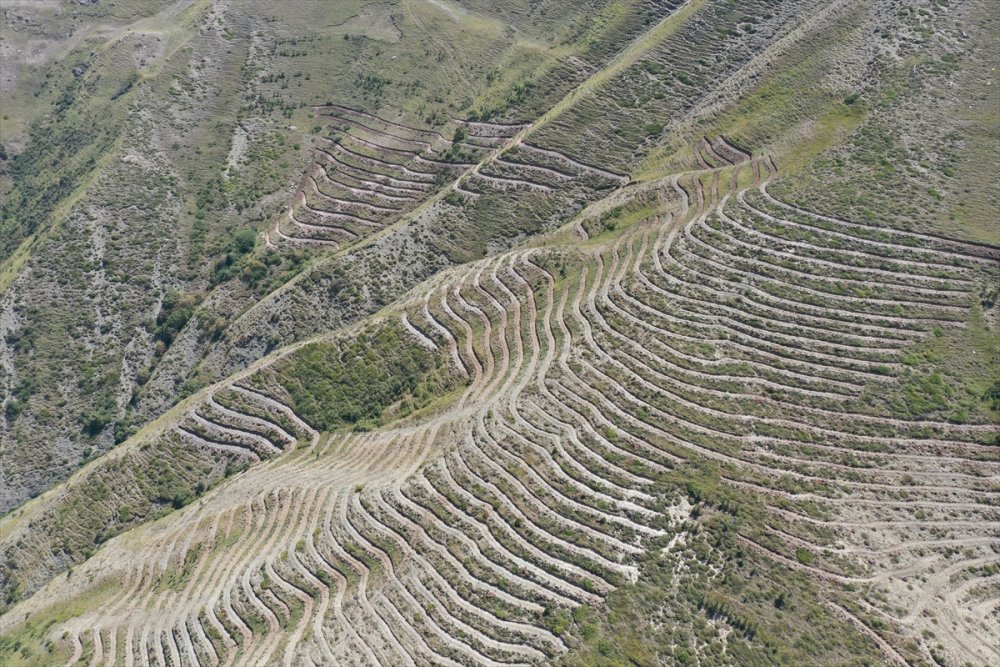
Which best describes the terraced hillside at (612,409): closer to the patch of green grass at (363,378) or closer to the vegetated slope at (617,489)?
the vegetated slope at (617,489)

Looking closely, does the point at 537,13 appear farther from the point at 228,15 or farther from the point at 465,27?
the point at 228,15

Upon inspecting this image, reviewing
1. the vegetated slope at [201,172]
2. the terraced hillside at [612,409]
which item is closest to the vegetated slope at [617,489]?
the terraced hillside at [612,409]

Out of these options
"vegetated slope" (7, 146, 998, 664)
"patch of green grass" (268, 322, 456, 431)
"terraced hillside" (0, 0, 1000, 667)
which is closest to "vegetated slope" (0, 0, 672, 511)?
"terraced hillside" (0, 0, 1000, 667)

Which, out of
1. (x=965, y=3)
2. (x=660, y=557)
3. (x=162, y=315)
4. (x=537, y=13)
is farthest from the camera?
(x=537, y=13)

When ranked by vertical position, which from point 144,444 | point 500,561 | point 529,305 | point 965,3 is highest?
point 965,3

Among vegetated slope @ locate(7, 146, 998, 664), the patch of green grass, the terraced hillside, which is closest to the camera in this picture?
vegetated slope @ locate(7, 146, 998, 664)

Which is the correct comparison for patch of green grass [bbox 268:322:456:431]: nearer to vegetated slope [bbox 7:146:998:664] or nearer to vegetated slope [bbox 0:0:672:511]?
vegetated slope [bbox 7:146:998:664]

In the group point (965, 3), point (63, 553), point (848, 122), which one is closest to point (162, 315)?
point (63, 553)

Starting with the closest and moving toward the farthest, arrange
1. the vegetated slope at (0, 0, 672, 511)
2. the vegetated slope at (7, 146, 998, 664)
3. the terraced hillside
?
the vegetated slope at (7, 146, 998, 664) → the terraced hillside → the vegetated slope at (0, 0, 672, 511)
